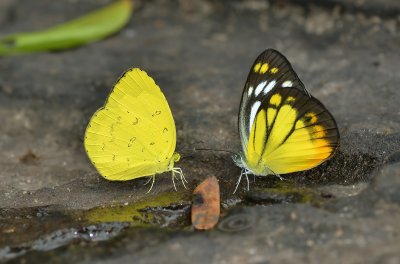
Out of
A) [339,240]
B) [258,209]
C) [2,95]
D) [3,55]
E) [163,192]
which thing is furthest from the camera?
[3,55]

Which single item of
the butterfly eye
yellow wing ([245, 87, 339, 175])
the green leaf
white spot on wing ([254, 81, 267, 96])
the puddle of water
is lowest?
the puddle of water

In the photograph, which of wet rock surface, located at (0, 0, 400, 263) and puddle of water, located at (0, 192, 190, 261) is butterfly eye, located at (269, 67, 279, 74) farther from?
puddle of water, located at (0, 192, 190, 261)

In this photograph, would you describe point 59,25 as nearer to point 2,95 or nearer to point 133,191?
point 2,95

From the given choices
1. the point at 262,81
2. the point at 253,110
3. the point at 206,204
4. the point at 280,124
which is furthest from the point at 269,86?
the point at 206,204

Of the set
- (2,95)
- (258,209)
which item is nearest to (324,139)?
(258,209)

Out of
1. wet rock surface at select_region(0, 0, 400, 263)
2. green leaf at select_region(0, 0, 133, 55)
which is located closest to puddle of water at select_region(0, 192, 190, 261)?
wet rock surface at select_region(0, 0, 400, 263)

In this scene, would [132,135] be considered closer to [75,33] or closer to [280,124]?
[280,124]

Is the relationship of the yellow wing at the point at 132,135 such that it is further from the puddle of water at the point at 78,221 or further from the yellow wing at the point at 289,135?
the yellow wing at the point at 289,135

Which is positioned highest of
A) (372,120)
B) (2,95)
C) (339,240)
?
(2,95)
